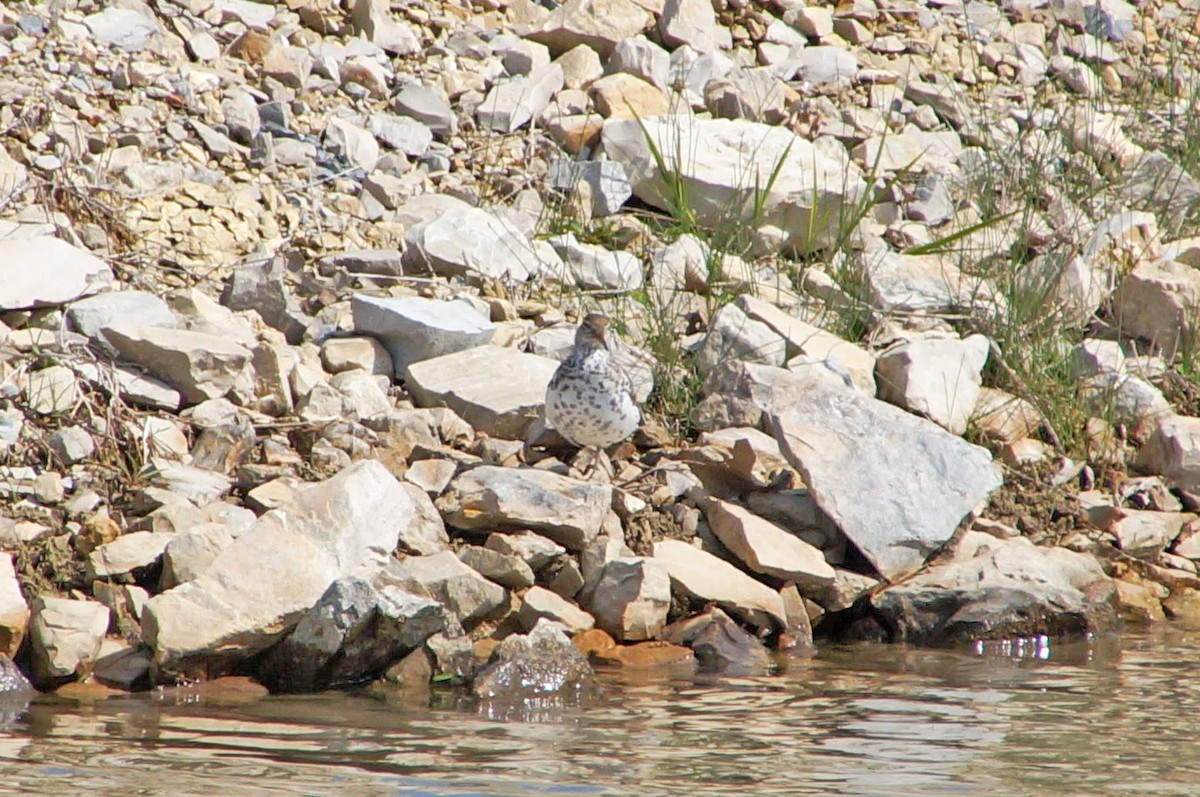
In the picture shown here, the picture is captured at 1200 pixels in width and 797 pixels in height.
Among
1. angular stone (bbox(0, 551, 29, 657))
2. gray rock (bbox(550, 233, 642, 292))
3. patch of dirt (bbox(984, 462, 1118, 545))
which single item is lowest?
angular stone (bbox(0, 551, 29, 657))

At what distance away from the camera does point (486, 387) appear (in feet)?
22.5

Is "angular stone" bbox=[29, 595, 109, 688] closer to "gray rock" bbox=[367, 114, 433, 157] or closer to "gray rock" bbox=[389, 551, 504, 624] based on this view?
"gray rock" bbox=[389, 551, 504, 624]

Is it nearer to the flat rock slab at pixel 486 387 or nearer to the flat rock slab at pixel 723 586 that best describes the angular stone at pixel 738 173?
the flat rock slab at pixel 486 387

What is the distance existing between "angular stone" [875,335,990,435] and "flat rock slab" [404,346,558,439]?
1.56m

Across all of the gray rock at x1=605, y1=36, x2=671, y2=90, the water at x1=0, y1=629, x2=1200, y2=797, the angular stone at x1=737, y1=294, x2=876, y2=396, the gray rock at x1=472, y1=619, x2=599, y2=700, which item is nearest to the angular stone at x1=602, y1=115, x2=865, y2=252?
the gray rock at x1=605, y1=36, x2=671, y2=90

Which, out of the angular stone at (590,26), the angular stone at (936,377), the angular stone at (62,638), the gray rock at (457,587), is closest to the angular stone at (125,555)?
the angular stone at (62,638)

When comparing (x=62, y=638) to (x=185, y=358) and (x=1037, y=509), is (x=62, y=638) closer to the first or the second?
(x=185, y=358)

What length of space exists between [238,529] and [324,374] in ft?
4.91

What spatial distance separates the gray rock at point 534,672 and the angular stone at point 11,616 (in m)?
1.40

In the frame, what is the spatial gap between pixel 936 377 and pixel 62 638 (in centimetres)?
402

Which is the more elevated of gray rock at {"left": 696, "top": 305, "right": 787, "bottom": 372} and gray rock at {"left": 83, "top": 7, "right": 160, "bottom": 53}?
gray rock at {"left": 83, "top": 7, "right": 160, "bottom": 53}

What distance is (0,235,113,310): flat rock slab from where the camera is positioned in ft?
21.4

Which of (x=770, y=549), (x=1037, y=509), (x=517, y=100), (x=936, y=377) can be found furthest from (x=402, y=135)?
(x=1037, y=509)

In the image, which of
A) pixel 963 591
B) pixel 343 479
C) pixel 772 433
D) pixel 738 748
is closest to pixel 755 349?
pixel 772 433
